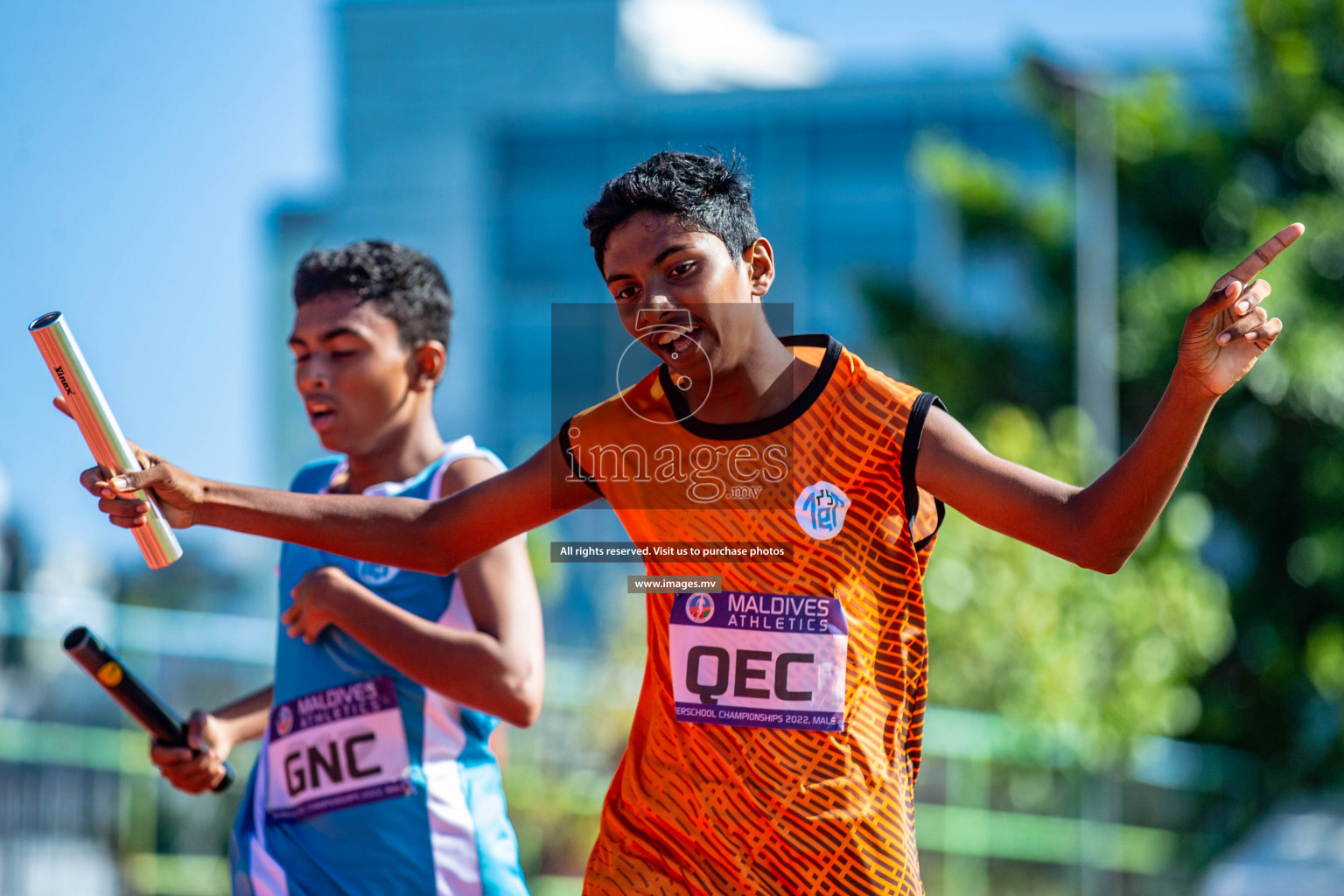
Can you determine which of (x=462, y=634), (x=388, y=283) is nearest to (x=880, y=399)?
(x=462, y=634)

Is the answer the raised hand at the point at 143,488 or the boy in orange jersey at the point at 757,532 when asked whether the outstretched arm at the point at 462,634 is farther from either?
the raised hand at the point at 143,488

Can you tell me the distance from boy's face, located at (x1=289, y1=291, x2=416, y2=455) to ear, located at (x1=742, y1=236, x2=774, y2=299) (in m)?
1.11

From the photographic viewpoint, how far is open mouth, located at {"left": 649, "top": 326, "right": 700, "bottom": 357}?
2682 millimetres

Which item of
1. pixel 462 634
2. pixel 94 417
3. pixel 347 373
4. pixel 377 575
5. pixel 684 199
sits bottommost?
pixel 462 634

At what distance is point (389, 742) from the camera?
3393 millimetres

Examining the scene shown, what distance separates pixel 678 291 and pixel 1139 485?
32.2 inches

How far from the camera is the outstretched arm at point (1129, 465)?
2.36 meters

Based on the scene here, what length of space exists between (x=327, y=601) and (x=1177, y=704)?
1192cm

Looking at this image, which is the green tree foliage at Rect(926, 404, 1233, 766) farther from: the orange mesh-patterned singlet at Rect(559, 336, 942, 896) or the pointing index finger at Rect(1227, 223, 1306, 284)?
the pointing index finger at Rect(1227, 223, 1306, 284)

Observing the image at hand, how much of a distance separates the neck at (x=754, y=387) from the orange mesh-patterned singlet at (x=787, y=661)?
3 centimetres

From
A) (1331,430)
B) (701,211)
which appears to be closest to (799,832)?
(701,211)

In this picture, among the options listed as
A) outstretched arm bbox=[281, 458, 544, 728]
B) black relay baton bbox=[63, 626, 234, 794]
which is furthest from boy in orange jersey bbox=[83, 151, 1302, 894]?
black relay baton bbox=[63, 626, 234, 794]

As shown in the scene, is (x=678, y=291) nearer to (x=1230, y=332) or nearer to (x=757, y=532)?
(x=757, y=532)

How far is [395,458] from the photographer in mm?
3637
